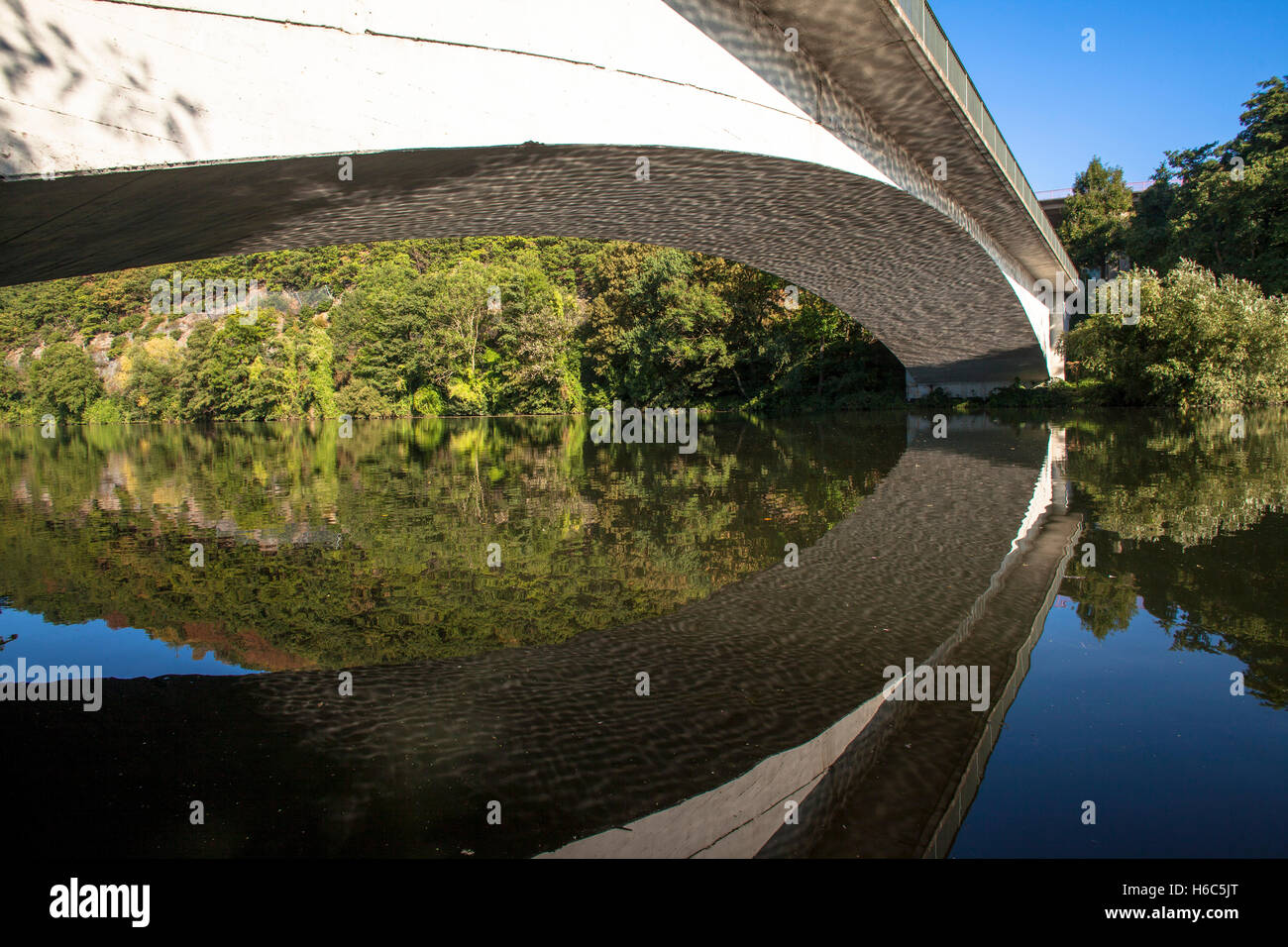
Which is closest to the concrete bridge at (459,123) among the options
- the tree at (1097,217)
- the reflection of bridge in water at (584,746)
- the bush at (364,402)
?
the reflection of bridge in water at (584,746)

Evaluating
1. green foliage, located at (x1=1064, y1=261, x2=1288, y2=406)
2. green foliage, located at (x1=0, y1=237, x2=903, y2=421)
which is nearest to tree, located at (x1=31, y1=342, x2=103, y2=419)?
green foliage, located at (x1=0, y1=237, x2=903, y2=421)

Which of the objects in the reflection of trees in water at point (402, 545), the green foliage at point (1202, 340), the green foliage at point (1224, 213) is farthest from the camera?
the green foliage at point (1224, 213)

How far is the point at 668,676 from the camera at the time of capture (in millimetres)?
3648

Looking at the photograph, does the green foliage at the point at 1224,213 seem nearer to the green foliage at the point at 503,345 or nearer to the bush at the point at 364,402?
the green foliage at the point at 503,345

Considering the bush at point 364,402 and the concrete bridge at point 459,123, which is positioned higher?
the bush at point 364,402

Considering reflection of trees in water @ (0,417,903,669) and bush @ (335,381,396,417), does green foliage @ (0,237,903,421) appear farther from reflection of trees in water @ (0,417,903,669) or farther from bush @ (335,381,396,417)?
reflection of trees in water @ (0,417,903,669)

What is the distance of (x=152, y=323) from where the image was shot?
71125 mm

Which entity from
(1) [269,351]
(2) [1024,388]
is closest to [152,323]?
(1) [269,351]

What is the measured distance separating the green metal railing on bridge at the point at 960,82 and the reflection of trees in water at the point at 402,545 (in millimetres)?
5346

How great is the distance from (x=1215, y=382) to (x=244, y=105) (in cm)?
2299

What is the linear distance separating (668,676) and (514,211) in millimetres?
7708

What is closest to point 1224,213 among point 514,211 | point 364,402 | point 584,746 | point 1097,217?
point 1097,217

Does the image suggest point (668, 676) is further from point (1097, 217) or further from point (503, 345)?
point (503, 345)

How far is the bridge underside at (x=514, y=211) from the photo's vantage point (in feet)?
15.1
